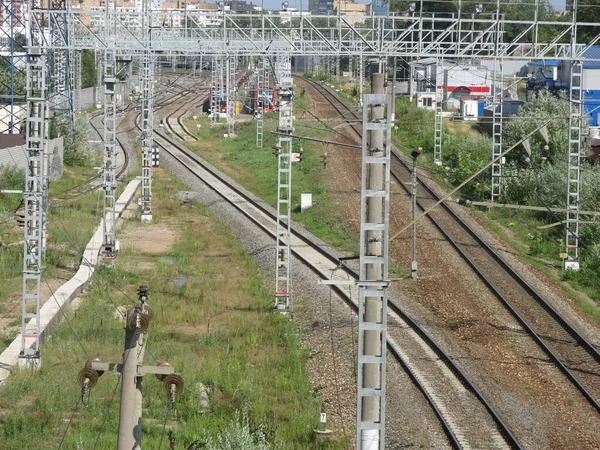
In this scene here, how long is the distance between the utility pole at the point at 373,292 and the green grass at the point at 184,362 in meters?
3.30

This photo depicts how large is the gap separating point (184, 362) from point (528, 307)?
22.8 ft

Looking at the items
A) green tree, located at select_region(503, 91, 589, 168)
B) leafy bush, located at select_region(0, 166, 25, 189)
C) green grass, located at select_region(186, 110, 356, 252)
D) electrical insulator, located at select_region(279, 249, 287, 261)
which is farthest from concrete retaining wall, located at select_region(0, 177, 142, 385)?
green tree, located at select_region(503, 91, 589, 168)

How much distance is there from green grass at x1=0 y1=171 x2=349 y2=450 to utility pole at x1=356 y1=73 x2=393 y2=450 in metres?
3.30

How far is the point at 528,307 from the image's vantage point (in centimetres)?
1855

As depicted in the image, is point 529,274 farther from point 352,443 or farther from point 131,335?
point 131,335

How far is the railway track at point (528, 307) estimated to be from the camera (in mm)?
15008

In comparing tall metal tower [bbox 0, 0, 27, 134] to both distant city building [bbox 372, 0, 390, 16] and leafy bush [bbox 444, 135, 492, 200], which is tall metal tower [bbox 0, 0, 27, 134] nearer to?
distant city building [bbox 372, 0, 390, 16]

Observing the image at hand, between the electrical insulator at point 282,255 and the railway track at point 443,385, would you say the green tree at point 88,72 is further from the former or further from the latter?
the electrical insulator at point 282,255

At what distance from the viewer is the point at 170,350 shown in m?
15.4

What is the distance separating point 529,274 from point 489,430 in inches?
354

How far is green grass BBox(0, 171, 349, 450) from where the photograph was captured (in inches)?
474

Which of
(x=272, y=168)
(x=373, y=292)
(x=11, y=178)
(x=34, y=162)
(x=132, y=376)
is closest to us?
(x=132, y=376)

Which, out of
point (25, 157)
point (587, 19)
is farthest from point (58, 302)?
point (587, 19)

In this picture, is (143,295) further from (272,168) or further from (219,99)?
(219,99)
